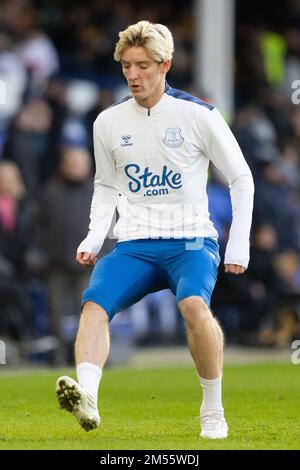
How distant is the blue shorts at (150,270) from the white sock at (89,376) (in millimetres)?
329

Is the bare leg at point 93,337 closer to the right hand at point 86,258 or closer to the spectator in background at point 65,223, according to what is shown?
the right hand at point 86,258

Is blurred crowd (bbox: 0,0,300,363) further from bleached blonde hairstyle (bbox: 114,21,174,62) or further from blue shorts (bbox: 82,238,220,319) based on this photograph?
bleached blonde hairstyle (bbox: 114,21,174,62)

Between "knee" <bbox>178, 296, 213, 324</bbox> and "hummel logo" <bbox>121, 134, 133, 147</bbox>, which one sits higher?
"hummel logo" <bbox>121, 134, 133, 147</bbox>

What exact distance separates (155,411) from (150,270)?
2.27m

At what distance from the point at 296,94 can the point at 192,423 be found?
10.1 meters

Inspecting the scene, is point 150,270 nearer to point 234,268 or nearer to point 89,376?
point 234,268

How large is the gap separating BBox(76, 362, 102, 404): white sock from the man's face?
158cm

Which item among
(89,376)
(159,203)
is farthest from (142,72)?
(89,376)

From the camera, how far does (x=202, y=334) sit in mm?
7863

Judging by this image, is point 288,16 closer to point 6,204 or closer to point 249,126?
point 249,126

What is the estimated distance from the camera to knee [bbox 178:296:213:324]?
7.85 m

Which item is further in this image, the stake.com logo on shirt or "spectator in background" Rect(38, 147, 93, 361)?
"spectator in background" Rect(38, 147, 93, 361)

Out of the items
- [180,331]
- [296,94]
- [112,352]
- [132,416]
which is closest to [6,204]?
[112,352]

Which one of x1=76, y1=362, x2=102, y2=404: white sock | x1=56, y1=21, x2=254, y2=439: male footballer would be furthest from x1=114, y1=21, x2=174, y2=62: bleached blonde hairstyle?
x1=76, y1=362, x2=102, y2=404: white sock
